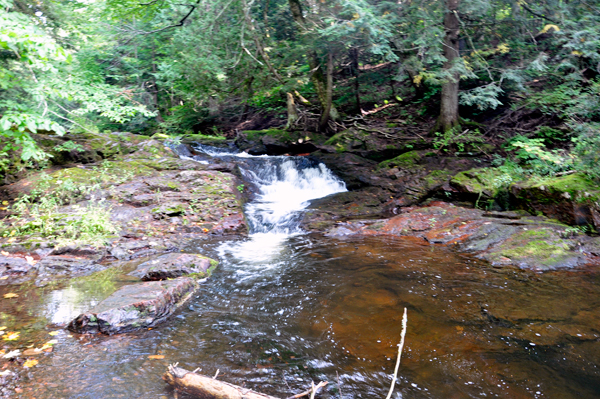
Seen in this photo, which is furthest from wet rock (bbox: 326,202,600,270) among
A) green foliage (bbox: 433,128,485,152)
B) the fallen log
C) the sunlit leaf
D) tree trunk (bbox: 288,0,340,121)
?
tree trunk (bbox: 288,0,340,121)

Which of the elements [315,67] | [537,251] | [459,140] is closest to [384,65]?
[315,67]

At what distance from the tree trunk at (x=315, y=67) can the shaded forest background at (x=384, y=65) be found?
0.06 metres

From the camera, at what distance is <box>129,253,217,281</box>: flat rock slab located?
5280 millimetres

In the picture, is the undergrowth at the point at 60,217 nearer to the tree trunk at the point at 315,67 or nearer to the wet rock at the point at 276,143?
the wet rock at the point at 276,143

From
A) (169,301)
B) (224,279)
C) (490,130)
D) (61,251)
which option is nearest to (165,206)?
(61,251)

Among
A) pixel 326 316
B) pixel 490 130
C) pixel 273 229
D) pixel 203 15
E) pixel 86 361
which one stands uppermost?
pixel 203 15

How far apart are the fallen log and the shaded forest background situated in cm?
623

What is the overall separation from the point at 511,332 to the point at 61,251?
7.05 meters

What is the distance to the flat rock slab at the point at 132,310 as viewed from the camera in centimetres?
388

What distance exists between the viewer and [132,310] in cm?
406

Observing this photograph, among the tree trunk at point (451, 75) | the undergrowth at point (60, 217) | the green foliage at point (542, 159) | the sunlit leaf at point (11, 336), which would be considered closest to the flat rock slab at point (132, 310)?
the sunlit leaf at point (11, 336)

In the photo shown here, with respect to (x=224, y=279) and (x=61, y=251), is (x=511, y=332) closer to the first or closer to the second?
(x=224, y=279)

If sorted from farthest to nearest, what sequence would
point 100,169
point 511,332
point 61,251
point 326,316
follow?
point 100,169 → point 61,251 → point 326,316 → point 511,332

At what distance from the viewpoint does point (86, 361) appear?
3.32 metres
